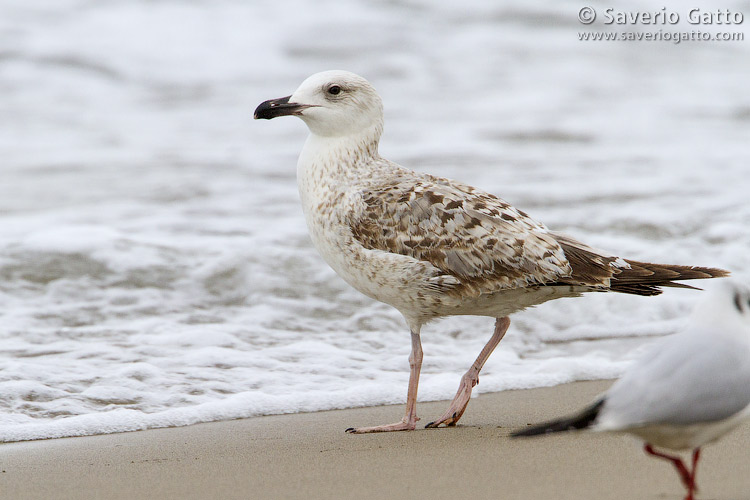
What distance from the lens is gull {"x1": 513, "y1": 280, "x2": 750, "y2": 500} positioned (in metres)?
2.49

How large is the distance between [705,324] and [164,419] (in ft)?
9.52

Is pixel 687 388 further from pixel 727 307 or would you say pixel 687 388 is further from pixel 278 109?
pixel 278 109

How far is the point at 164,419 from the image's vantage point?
15.5 feet

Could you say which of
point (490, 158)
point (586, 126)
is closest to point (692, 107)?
point (586, 126)

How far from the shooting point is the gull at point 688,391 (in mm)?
2494

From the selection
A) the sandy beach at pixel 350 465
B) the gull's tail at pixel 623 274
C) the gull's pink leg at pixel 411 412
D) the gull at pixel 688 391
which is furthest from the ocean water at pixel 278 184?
the gull at pixel 688 391

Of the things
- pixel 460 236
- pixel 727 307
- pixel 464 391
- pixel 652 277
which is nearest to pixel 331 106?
pixel 460 236

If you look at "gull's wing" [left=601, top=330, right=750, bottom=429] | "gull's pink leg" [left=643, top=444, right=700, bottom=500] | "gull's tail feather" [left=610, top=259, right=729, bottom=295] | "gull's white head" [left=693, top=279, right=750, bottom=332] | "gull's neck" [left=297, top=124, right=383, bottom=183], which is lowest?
"gull's pink leg" [left=643, top=444, right=700, bottom=500]

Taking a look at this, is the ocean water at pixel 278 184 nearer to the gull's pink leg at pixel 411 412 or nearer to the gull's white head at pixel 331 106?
the gull's pink leg at pixel 411 412

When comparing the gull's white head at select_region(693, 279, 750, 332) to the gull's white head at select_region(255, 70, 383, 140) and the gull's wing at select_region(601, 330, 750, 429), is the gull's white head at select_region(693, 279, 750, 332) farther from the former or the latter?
the gull's white head at select_region(255, 70, 383, 140)

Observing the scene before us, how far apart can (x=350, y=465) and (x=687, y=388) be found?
159cm

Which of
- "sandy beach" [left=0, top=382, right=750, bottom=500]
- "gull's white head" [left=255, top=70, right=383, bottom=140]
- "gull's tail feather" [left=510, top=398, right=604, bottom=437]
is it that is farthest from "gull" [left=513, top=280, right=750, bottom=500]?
"gull's white head" [left=255, top=70, right=383, bottom=140]

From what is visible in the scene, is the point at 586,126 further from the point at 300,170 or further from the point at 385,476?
the point at 385,476

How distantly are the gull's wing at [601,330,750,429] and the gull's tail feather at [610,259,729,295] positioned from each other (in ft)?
5.92
